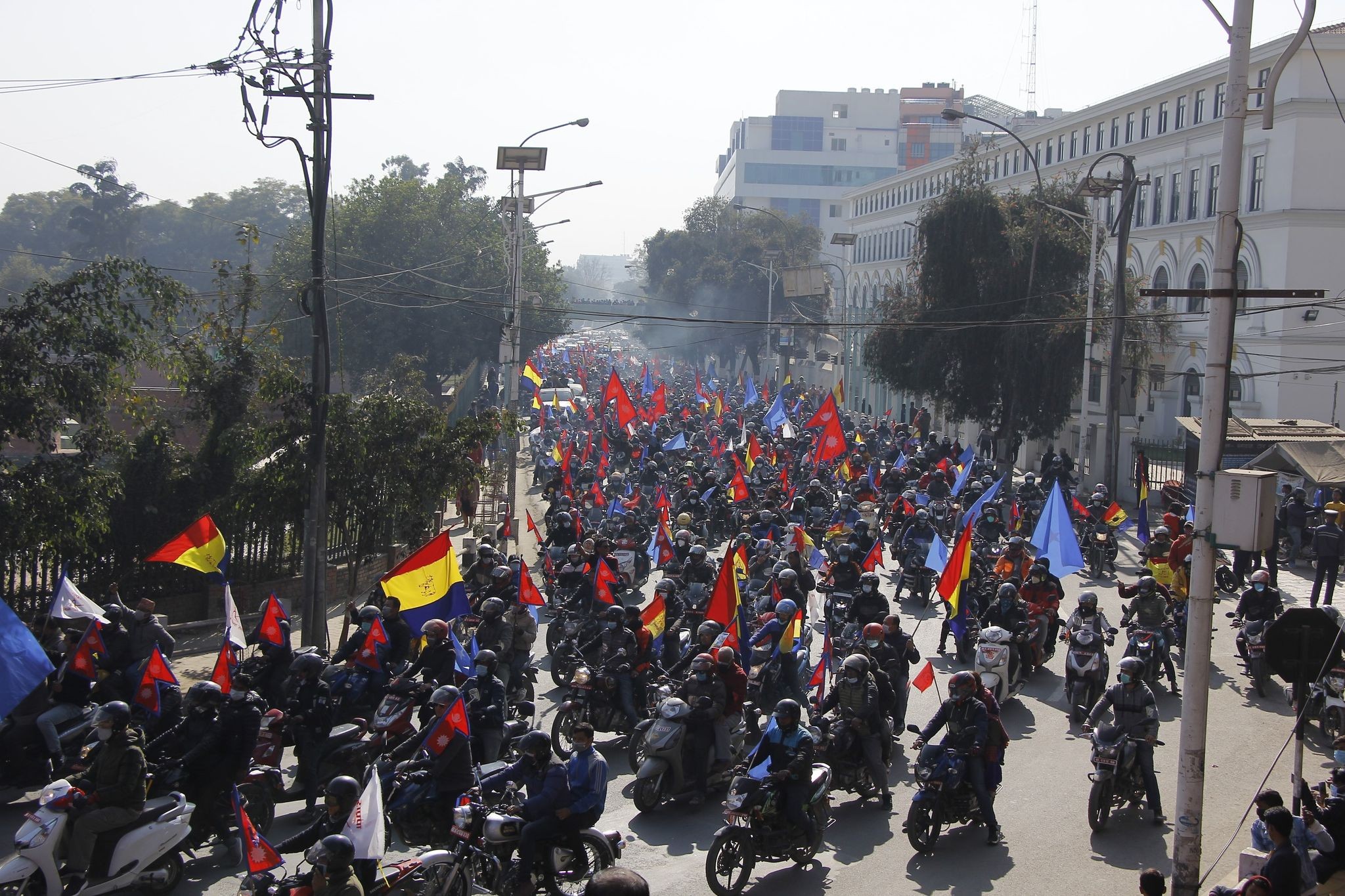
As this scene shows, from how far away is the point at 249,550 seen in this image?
18766 mm

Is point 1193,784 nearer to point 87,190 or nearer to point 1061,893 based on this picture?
point 1061,893

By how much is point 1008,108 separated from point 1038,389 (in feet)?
305

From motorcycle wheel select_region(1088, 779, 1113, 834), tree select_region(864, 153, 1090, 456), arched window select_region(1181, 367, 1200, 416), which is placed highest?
tree select_region(864, 153, 1090, 456)

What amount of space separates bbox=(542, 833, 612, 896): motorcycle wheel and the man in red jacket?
2.22m

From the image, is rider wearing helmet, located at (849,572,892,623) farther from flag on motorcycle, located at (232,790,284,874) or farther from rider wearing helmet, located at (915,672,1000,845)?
flag on motorcycle, located at (232,790,284,874)

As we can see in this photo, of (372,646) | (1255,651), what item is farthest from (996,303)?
(372,646)

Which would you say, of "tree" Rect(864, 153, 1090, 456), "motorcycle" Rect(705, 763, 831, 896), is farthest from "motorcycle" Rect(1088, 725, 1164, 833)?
"tree" Rect(864, 153, 1090, 456)

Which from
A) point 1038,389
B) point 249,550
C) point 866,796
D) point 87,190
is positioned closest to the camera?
point 866,796

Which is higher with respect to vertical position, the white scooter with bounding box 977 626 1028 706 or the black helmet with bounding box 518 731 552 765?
the black helmet with bounding box 518 731 552 765

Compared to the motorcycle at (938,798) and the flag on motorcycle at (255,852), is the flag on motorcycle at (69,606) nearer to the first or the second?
the flag on motorcycle at (255,852)

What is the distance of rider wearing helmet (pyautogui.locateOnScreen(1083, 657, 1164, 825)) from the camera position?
988 cm

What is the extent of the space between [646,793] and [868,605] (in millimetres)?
4465

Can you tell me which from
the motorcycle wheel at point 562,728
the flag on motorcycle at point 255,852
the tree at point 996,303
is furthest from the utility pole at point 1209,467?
the tree at point 996,303

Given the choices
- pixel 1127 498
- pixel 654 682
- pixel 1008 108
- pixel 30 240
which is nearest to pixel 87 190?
pixel 30 240
